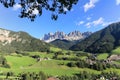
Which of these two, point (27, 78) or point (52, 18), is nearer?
point (52, 18)

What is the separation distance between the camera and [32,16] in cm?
2177

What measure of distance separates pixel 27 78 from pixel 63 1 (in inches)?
6862

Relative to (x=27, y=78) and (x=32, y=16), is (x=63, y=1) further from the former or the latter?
(x=27, y=78)

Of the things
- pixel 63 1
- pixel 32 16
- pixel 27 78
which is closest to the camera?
pixel 63 1

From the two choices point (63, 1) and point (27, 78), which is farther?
point (27, 78)

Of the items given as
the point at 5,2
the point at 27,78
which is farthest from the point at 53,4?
the point at 27,78

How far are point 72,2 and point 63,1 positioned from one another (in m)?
0.63

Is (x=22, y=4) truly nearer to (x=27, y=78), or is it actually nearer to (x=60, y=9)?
(x=60, y=9)

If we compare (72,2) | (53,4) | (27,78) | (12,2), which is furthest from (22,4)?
(27,78)

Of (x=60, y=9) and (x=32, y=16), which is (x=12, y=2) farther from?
(x=60, y=9)

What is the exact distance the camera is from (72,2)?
67.3 feet

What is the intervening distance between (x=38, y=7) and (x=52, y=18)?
1.26 meters

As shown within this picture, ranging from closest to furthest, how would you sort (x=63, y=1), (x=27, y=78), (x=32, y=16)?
1. (x=63, y=1)
2. (x=32, y=16)
3. (x=27, y=78)

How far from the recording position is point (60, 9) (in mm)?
→ 21297
